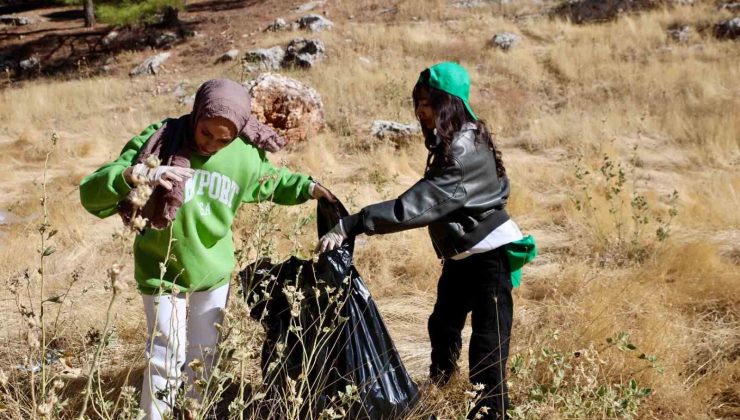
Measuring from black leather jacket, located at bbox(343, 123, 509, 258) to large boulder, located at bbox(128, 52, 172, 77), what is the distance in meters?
13.9

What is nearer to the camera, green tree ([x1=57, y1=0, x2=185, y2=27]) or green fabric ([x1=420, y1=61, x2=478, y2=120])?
green fabric ([x1=420, y1=61, x2=478, y2=120])

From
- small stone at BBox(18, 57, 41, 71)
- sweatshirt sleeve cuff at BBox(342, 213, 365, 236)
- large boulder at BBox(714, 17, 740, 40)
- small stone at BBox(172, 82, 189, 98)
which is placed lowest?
small stone at BBox(18, 57, 41, 71)

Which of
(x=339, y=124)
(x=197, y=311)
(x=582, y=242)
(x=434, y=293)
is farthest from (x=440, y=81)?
(x=339, y=124)

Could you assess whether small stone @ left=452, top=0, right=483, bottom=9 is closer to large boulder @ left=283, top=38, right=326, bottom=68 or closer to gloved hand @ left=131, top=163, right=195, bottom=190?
large boulder @ left=283, top=38, right=326, bottom=68

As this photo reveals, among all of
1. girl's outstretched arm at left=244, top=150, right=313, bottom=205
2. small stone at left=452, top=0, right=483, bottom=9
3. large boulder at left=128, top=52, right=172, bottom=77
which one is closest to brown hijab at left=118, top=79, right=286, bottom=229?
girl's outstretched arm at left=244, top=150, right=313, bottom=205

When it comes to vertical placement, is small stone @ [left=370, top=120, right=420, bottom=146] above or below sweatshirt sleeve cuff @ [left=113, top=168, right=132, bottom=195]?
below

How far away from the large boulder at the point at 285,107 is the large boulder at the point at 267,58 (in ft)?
12.7

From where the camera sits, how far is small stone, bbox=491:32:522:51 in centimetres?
1255

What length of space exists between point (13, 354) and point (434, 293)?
244 centimetres

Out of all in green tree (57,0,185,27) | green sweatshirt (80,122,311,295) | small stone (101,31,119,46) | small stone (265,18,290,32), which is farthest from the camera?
small stone (101,31,119,46)

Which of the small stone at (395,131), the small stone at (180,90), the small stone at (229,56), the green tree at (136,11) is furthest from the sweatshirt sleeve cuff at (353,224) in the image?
the green tree at (136,11)

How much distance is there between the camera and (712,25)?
11.7m

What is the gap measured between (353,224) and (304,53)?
433 inches

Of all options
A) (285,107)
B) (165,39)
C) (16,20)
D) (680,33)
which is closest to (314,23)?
(165,39)
